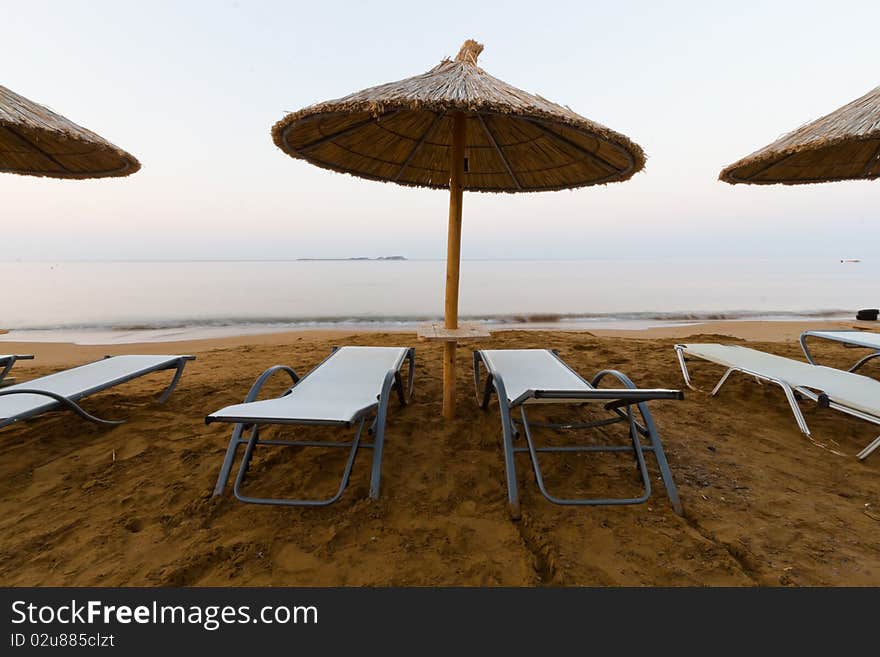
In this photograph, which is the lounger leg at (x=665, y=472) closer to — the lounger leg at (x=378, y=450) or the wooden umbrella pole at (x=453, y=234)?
the wooden umbrella pole at (x=453, y=234)

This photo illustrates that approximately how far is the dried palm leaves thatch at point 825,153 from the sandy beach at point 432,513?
242 cm

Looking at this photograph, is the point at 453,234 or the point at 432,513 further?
the point at 453,234

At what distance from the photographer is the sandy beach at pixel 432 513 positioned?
147 cm

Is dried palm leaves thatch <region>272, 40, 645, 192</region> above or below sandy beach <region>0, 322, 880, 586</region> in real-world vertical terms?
above

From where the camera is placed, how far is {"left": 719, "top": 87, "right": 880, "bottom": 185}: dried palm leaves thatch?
307 centimetres

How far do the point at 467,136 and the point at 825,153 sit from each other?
4.24 m

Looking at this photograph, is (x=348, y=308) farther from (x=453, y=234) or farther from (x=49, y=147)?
(x=453, y=234)

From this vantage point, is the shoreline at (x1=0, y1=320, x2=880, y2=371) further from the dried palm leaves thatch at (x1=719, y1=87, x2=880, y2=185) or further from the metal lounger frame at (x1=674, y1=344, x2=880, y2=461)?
the metal lounger frame at (x1=674, y1=344, x2=880, y2=461)

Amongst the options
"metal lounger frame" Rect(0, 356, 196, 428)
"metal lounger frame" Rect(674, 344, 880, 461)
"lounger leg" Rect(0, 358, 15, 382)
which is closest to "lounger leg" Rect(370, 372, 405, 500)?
"metal lounger frame" Rect(0, 356, 196, 428)

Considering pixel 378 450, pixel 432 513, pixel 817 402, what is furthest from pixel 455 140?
pixel 817 402

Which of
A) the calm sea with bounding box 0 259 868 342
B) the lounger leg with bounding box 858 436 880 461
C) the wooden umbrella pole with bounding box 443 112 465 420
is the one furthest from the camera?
the calm sea with bounding box 0 259 868 342

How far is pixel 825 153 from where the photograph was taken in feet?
13.3
